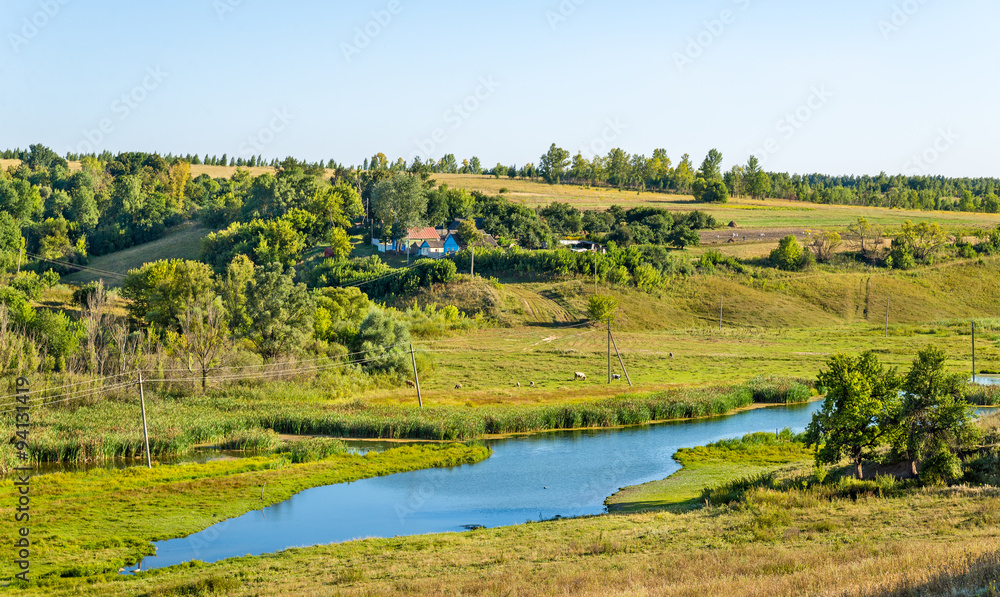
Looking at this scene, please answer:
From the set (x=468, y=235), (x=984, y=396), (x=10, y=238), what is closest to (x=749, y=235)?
(x=468, y=235)

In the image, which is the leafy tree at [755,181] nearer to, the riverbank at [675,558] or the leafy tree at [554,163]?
the leafy tree at [554,163]

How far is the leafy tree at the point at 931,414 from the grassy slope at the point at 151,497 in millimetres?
22072

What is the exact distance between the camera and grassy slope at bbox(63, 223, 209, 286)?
119 meters

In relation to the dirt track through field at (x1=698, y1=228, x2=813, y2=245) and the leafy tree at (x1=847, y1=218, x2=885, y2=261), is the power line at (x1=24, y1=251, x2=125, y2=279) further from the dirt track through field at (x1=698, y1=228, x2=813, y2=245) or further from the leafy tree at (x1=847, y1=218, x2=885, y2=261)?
the leafy tree at (x1=847, y1=218, x2=885, y2=261)

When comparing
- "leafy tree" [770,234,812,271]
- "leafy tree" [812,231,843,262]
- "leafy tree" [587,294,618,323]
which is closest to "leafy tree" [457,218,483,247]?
"leafy tree" [587,294,618,323]

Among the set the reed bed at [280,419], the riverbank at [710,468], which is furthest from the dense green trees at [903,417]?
the reed bed at [280,419]

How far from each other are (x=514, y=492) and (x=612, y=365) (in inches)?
1349

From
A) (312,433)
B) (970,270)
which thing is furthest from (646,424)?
(970,270)

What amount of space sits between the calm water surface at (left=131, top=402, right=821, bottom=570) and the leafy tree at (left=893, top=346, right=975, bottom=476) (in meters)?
12.3

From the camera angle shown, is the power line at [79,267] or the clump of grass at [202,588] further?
the power line at [79,267]

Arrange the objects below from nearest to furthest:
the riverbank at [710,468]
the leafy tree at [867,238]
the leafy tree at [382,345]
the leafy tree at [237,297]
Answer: the riverbank at [710,468] < the leafy tree at [237,297] < the leafy tree at [382,345] < the leafy tree at [867,238]

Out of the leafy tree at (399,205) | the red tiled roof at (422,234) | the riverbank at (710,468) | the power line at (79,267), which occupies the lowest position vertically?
the riverbank at (710,468)

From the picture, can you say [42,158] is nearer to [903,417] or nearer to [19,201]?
[19,201]

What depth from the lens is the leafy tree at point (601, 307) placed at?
90.2m
